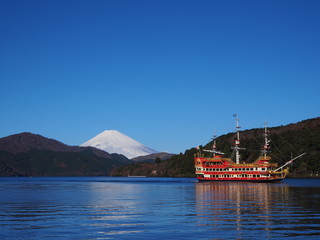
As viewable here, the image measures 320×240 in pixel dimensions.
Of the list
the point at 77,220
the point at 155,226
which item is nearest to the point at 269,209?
the point at 155,226

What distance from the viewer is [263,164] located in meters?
157

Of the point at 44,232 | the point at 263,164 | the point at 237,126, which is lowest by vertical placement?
the point at 44,232

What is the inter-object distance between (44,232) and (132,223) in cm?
821

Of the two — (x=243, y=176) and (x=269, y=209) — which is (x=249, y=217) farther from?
(x=243, y=176)

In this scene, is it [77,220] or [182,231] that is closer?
[182,231]

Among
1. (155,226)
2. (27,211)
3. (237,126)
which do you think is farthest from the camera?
(237,126)

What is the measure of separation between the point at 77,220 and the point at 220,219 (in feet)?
43.5

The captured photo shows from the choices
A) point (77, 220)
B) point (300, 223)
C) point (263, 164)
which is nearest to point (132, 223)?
point (77, 220)

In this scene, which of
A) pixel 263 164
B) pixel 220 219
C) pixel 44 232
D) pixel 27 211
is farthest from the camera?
pixel 263 164

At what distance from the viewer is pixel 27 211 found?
51.3 meters

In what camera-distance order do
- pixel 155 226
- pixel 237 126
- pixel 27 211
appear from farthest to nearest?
1. pixel 237 126
2. pixel 27 211
3. pixel 155 226

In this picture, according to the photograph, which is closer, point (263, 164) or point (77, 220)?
point (77, 220)

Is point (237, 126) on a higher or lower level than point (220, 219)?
higher

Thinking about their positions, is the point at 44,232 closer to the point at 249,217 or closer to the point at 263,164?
the point at 249,217
